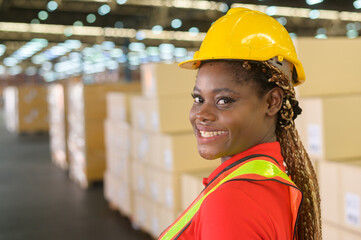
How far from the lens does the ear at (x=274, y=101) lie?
104 centimetres

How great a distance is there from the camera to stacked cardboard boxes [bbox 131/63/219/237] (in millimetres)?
3930

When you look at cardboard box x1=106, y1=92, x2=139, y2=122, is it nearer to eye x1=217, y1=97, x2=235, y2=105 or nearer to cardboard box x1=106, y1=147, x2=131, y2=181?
cardboard box x1=106, y1=147, x2=131, y2=181

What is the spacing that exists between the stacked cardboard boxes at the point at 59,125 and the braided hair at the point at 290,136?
28.8 ft

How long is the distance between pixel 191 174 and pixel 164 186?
38 centimetres

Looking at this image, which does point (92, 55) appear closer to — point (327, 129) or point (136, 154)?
A: point (136, 154)

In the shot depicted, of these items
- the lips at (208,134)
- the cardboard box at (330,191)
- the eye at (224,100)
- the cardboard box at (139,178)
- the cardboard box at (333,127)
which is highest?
the eye at (224,100)

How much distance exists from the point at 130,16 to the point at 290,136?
14753 millimetres

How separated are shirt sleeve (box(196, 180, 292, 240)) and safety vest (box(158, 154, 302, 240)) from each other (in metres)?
0.02

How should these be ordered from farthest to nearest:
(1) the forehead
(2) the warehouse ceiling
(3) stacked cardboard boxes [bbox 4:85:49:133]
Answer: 1. (3) stacked cardboard boxes [bbox 4:85:49:133]
2. (2) the warehouse ceiling
3. (1) the forehead

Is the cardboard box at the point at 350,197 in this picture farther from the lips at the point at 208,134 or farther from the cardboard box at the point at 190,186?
the lips at the point at 208,134

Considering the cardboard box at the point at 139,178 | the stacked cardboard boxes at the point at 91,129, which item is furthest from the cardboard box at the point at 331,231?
the stacked cardboard boxes at the point at 91,129

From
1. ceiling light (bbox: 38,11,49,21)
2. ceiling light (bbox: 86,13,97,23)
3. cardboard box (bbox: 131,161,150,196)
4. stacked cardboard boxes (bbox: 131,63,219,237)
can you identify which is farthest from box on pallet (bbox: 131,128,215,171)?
ceiling light (bbox: 86,13,97,23)

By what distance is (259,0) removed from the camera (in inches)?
431

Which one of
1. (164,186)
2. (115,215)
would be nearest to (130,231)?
(115,215)
